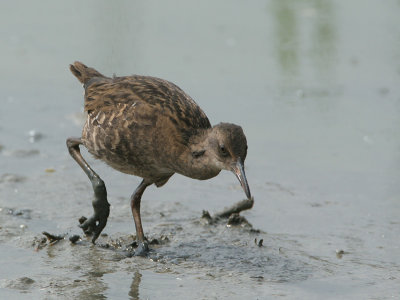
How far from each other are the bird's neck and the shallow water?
662 mm

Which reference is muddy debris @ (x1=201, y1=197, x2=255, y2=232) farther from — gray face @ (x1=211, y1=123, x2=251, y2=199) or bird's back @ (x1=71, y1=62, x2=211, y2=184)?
gray face @ (x1=211, y1=123, x2=251, y2=199)

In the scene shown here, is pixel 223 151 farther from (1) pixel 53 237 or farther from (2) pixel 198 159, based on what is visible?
(1) pixel 53 237

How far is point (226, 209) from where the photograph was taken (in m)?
7.29

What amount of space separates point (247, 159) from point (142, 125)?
2462mm

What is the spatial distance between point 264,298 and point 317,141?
3.74 metres

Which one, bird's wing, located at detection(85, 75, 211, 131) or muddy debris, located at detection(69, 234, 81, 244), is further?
muddy debris, located at detection(69, 234, 81, 244)

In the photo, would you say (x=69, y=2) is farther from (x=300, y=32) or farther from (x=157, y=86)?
(x=157, y=86)

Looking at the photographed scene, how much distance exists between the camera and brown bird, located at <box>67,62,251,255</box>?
20.0 feet

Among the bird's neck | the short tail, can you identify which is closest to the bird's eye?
the bird's neck

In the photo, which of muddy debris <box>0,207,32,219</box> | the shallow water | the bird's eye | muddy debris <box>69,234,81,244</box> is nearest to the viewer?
the bird's eye

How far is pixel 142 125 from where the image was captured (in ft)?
21.0

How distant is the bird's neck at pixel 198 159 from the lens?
619cm

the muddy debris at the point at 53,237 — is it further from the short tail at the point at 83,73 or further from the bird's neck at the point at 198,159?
the short tail at the point at 83,73

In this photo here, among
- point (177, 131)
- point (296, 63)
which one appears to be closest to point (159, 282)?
point (177, 131)
